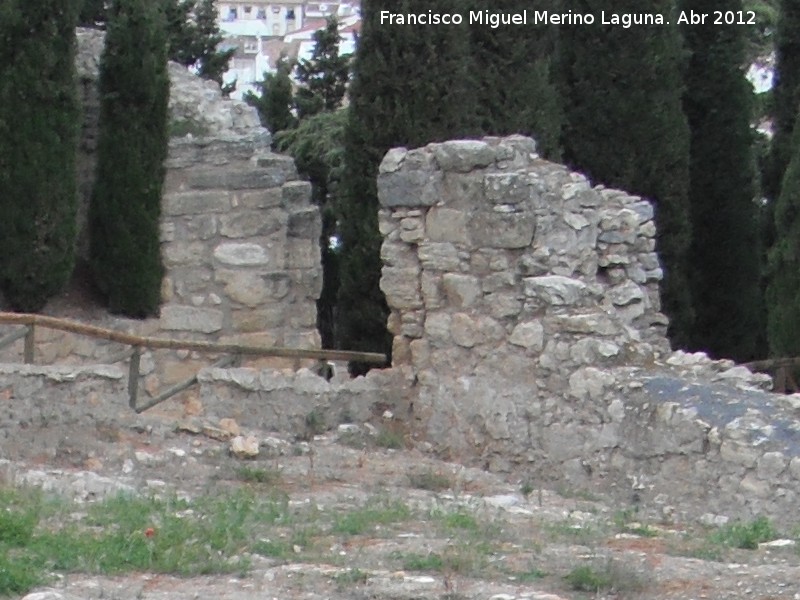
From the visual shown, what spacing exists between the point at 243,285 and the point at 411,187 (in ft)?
11.4

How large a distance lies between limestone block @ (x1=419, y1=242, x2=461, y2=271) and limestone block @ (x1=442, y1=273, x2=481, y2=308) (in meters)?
0.06

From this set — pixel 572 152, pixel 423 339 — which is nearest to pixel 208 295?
pixel 423 339

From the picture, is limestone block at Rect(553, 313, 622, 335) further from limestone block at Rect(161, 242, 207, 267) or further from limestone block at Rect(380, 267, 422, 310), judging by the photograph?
limestone block at Rect(161, 242, 207, 267)

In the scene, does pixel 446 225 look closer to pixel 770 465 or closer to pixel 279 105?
pixel 770 465

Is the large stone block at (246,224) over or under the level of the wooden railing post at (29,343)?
over

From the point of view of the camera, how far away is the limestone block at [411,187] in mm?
8047

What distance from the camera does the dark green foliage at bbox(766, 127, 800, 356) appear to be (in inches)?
511

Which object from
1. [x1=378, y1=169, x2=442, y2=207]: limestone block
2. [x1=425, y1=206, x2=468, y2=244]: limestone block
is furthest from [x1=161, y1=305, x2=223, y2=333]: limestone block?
[x1=425, y1=206, x2=468, y2=244]: limestone block

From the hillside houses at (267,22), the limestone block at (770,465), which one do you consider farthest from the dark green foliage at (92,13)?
the hillside houses at (267,22)

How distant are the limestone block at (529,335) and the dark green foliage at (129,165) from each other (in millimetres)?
4219

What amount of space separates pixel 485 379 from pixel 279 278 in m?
3.82

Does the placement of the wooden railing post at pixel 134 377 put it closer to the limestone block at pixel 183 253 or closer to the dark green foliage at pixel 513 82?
the limestone block at pixel 183 253

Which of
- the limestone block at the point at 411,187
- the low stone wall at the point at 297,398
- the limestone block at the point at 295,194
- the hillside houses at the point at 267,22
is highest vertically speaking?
the hillside houses at the point at 267,22

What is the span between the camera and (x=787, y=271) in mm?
13273
